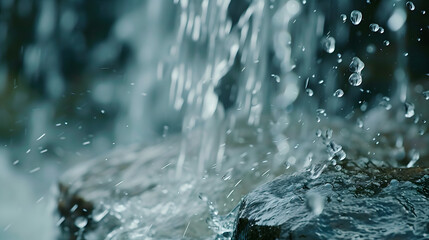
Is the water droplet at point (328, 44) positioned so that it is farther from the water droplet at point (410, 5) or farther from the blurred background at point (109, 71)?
the water droplet at point (410, 5)

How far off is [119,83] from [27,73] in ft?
4.82

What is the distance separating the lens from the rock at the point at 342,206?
1646 mm

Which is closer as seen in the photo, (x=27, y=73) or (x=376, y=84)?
(x=376, y=84)

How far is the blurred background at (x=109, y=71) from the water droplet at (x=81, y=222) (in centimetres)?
385

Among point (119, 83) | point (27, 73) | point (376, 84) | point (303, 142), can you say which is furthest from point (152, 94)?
point (303, 142)

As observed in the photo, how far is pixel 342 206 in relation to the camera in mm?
1769

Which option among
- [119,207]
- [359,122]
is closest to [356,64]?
[359,122]

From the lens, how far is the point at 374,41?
753 centimetres

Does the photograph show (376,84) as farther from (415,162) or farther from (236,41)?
(415,162)

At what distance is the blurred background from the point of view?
7.44 meters

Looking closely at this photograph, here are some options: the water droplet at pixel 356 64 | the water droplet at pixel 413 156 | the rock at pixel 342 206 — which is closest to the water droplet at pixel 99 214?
the rock at pixel 342 206

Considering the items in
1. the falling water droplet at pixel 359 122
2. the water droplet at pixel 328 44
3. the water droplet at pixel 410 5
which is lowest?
the falling water droplet at pixel 359 122

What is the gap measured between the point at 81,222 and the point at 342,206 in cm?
250

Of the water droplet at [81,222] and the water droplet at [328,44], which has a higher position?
the water droplet at [328,44]
